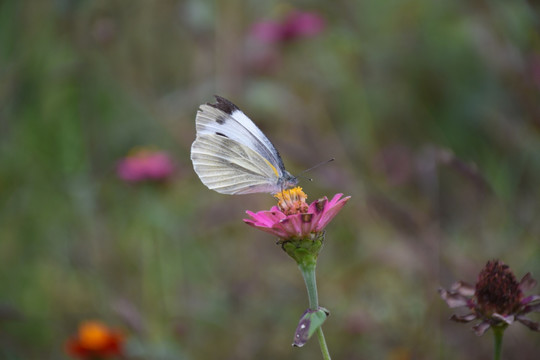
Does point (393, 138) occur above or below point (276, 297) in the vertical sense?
above

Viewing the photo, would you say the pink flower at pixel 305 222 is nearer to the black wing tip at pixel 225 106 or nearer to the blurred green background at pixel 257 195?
the black wing tip at pixel 225 106

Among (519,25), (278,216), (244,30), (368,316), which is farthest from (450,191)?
(278,216)

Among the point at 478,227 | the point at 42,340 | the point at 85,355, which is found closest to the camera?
the point at 85,355

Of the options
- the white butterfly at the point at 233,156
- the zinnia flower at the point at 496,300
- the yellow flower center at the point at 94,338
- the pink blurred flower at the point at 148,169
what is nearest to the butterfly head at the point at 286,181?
the white butterfly at the point at 233,156

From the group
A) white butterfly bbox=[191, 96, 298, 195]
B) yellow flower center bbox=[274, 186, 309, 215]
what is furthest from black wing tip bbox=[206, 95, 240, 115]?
yellow flower center bbox=[274, 186, 309, 215]

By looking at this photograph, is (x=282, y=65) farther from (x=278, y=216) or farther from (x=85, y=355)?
(x=278, y=216)
